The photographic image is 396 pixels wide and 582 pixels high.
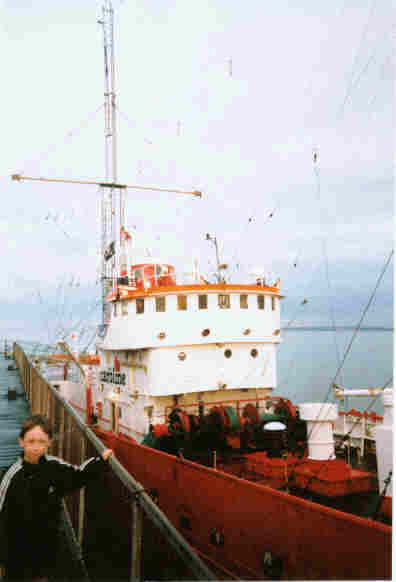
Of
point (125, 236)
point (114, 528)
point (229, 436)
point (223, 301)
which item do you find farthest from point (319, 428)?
point (125, 236)

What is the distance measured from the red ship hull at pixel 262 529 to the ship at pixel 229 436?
0.01 meters

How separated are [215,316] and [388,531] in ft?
23.2

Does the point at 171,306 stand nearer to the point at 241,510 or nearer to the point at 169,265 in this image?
the point at 169,265

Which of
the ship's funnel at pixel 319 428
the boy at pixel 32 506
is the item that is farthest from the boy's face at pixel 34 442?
the ship's funnel at pixel 319 428

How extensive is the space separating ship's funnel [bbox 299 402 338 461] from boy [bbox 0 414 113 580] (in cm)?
537

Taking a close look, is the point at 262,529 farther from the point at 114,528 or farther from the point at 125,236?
the point at 125,236

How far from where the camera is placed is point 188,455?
838 centimetres

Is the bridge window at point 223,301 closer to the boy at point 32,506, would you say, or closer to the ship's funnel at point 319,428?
the ship's funnel at point 319,428

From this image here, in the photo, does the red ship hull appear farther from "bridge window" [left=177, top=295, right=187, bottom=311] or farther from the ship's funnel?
"bridge window" [left=177, top=295, right=187, bottom=311]

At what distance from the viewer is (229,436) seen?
30.8 feet

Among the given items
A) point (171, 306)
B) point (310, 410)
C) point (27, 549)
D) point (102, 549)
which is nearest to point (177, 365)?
point (171, 306)

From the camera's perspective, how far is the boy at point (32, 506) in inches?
78.5

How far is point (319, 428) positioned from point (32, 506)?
5.80 meters

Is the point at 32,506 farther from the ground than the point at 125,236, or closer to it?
closer to it
